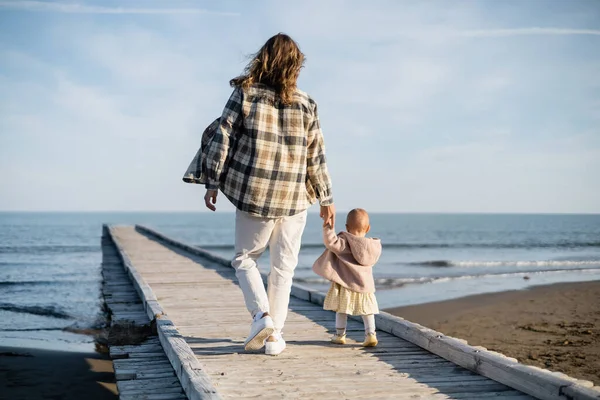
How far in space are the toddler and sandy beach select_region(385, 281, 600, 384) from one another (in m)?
Answer: 2.85

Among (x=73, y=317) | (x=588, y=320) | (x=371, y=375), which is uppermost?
(x=371, y=375)

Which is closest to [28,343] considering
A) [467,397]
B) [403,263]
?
[467,397]

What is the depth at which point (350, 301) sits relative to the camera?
4.64 metres

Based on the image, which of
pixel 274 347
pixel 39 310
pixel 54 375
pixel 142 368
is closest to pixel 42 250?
pixel 39 310

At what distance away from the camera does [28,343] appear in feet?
30.1

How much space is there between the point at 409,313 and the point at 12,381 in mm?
7309

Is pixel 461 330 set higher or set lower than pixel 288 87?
lower

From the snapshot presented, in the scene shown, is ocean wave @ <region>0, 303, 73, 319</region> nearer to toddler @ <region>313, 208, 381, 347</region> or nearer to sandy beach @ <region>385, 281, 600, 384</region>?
sandy beach @ <region>385, 281, 600, 384</region>

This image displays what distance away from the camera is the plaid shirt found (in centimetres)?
400

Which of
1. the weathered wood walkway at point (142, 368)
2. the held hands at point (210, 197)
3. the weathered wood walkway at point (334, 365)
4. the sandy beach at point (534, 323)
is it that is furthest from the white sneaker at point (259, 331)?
the sandy beach at point (534, 323)

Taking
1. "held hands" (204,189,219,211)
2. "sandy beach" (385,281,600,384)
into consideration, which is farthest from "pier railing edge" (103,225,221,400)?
"sandy beach" (385,281,600,384)

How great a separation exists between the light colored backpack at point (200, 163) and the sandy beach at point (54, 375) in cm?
348

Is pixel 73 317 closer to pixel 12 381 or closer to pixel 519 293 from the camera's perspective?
pixel 12 381

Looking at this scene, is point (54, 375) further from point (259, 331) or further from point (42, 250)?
point (42, 250)
